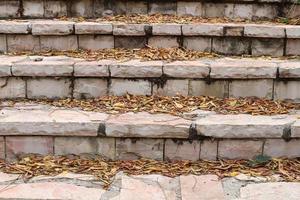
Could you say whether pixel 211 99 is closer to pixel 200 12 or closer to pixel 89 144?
pixel 89 144

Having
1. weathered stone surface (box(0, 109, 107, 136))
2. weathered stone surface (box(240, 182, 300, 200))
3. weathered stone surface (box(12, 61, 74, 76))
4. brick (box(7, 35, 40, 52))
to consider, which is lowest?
weathered stone surface (box(240, 182, 300, 200))

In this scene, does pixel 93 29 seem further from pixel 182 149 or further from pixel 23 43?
pixel 182 149

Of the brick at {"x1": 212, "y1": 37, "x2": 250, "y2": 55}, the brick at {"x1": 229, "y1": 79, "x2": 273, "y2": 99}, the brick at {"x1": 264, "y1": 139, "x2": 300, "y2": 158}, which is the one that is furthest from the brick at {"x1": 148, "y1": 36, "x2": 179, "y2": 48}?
the brick at {"x1": 264, "y1": 139, "x2": 300, "y2": 158}

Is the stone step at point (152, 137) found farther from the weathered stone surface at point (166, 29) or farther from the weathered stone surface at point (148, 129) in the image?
the weathered stone surface at point (166, 29)

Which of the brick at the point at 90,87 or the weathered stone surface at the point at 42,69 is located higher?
the weathered stone surface at the point at 42,69

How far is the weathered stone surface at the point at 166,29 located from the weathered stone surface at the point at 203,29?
0.05m

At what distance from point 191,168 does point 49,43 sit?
1.74 meters

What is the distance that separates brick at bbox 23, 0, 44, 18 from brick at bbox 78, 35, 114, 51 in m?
0.75

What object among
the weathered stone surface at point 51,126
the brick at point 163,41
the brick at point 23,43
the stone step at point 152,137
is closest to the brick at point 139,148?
the stone step at point 152,137

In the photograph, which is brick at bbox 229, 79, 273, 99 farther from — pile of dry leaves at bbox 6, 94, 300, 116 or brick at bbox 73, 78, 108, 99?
brick at bbox 73, 78, 108, 99

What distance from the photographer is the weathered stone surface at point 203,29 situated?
3.64 metres

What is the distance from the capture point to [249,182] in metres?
2.49

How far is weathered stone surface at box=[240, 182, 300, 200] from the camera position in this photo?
7.68 ft

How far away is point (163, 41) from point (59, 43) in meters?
0.83
